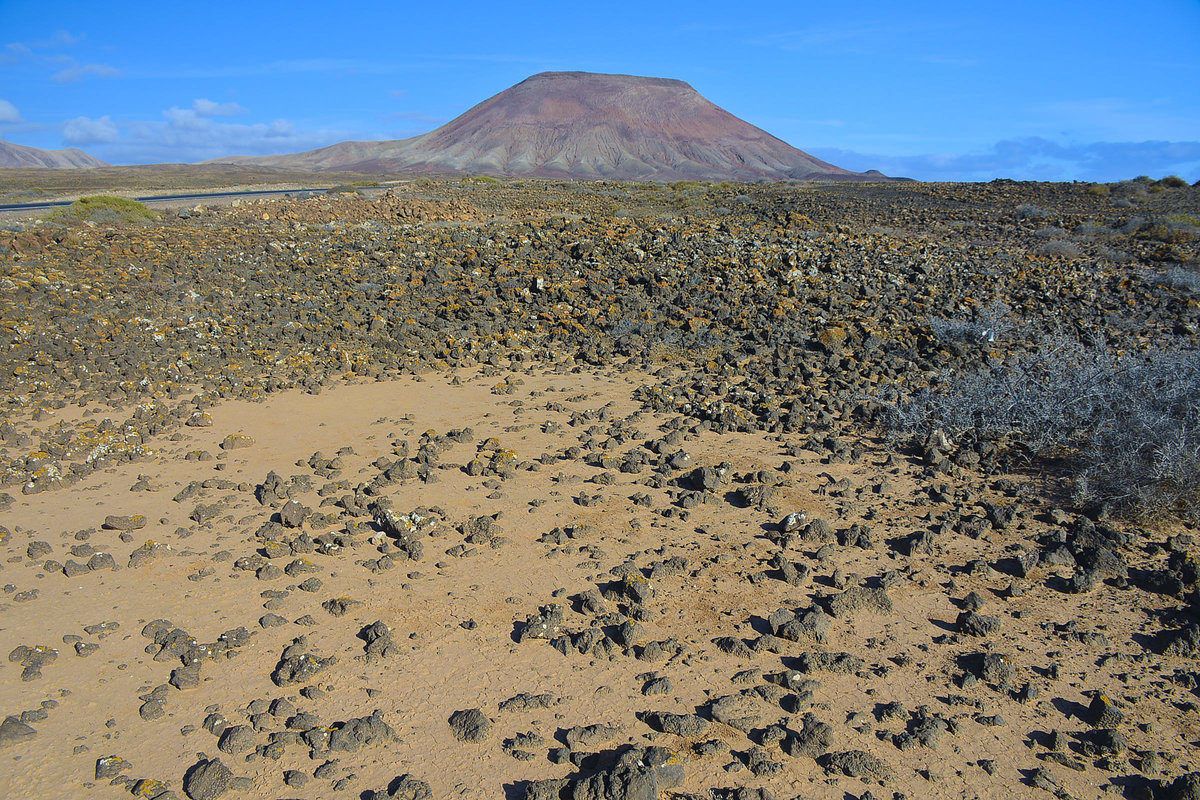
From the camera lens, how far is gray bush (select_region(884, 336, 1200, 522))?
13.6ft

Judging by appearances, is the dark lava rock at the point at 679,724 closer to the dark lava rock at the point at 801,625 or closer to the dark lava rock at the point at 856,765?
the dark lava rock at the point at 856,765

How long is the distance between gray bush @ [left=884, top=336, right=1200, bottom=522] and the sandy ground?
23.7 inches

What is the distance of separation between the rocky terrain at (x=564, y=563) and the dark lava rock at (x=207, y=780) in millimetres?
11

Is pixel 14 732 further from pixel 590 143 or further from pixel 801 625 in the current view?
pixel 590 143

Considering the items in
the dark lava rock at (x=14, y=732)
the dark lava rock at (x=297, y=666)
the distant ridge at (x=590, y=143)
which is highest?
the distant ridge at (x=590, y=143)

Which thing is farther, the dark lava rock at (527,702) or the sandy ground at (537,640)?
the dark lava rock at (527,702)

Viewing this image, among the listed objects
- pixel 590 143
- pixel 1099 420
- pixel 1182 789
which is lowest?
pixel 1182 789

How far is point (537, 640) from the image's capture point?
3320mm

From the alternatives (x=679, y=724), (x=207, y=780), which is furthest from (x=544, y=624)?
(x=207, y=780)

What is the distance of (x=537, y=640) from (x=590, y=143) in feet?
354

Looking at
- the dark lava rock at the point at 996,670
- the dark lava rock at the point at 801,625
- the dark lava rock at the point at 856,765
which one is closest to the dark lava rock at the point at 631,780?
the dark lava rock at the point at 856,765

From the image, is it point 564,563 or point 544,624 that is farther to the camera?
point 564,563

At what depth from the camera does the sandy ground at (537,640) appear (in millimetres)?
2621

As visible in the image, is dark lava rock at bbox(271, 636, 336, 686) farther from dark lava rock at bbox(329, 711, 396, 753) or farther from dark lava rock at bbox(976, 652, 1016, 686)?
dark lava rock at bbox(976, 652, 1016, 686)
